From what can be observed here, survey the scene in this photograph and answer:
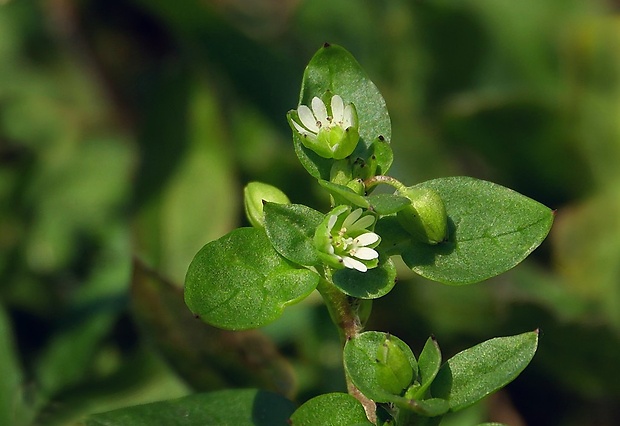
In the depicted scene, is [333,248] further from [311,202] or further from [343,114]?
[311,202]

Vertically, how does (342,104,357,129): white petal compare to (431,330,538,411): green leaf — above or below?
above

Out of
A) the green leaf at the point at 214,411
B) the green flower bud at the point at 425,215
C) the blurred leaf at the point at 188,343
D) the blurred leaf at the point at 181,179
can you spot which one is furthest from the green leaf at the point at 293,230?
the blurred leaf at the point at 181,179

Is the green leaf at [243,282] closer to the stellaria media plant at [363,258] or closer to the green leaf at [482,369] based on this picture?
the stellaria media plant at [363,258]

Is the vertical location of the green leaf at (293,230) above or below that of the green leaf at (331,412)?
above

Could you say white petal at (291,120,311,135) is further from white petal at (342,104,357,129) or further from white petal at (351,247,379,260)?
white petal at (351,247,379,260)

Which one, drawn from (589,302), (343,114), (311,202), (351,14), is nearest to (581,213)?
Answer: (589,302)

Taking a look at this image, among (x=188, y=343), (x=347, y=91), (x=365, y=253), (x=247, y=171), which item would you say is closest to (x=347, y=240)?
(x=365, y=253)

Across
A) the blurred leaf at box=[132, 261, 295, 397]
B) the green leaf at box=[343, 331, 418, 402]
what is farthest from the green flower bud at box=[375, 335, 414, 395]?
the blurred leaf at box=[132, 261, 295, 397]
